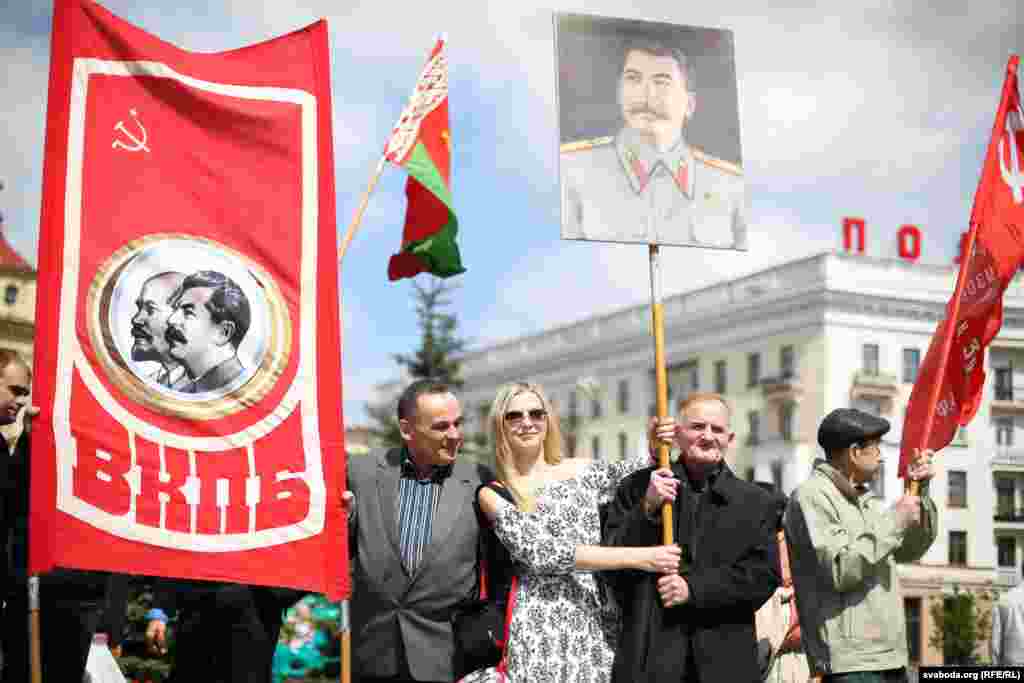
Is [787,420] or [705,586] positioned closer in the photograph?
[705,586]

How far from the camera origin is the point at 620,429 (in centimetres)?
7875

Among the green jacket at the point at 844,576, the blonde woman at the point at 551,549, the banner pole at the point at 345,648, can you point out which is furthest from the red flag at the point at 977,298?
the banner pole at the point at 345,648

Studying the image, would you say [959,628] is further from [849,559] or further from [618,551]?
[618,551]

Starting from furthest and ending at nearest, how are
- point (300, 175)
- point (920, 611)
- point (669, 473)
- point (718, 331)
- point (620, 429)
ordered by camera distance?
point (620, 429) → point (718, 331) → point (920, 611) → point (300, 175) → point (669, 473)

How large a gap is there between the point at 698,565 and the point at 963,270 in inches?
91.2

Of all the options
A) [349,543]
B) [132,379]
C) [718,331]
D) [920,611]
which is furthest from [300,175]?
[718,331]

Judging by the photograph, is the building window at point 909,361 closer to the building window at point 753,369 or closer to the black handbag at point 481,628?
the building window at point 753,369

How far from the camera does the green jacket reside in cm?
627

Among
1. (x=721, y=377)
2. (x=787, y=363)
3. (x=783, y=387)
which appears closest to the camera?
(x=783, y=387)

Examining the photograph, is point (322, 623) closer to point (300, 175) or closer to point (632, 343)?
point (300, 175)

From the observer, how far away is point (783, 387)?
224ft

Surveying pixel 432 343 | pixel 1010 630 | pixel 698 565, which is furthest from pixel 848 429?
pixel 432 343

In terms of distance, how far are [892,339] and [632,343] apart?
14.1 metres

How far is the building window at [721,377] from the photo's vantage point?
72938 mm
